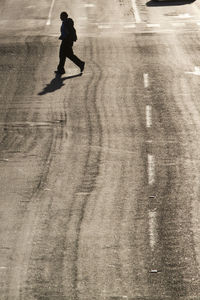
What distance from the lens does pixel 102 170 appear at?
1636cm

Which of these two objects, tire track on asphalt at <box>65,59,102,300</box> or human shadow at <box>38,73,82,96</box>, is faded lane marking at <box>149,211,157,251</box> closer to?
tire track on asphalt at <box>65,59,102,300</box>

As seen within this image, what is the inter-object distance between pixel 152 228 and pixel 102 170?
293 cm

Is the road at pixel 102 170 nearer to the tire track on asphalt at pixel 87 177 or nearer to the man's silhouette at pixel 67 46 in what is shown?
the tire track on asphalt at pixel 87 177

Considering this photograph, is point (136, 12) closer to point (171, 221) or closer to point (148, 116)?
point (148, 116)

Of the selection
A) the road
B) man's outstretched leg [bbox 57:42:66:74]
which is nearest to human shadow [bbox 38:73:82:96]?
the road

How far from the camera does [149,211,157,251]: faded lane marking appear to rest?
13109 millimetres

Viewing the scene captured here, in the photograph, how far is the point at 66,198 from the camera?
49.2 feet

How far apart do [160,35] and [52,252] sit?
17.4 meters

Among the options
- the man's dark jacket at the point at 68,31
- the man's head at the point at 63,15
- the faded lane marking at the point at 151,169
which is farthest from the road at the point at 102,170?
the man's head at the point at 63,15

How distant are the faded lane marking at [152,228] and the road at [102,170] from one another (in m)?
0.03

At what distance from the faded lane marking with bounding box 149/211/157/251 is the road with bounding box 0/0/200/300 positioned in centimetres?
3

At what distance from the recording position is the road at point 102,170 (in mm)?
12180

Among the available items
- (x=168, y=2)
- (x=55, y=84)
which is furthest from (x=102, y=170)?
(x=168, y=2)

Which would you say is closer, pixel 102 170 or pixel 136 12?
pixel 102 170
